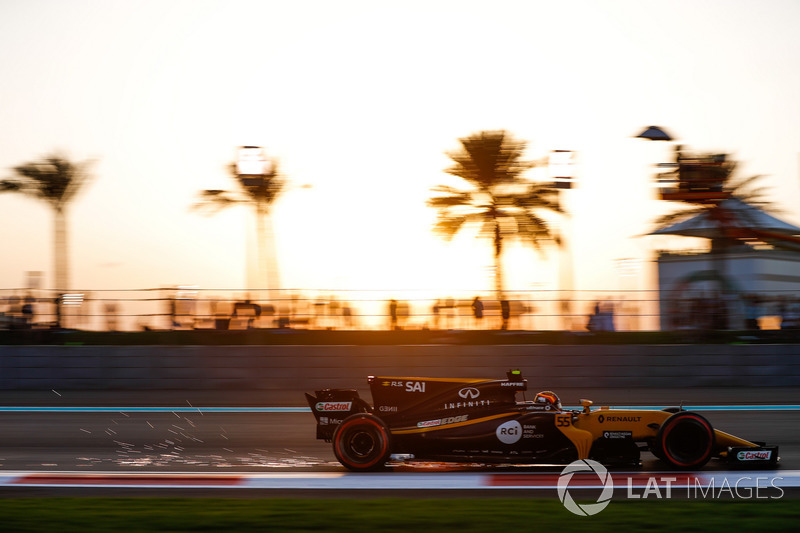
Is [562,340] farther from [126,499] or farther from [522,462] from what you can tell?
[126,499]

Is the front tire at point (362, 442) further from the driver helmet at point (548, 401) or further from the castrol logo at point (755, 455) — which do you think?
the castrol logo at point (755, 455)

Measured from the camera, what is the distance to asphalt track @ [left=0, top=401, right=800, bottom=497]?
7.44 m

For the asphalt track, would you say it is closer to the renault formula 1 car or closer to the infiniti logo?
the renault formula 1 car

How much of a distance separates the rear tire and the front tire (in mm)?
2546

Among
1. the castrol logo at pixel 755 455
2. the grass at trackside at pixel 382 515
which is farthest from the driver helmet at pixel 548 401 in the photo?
the castrol logo at pixel 755 455

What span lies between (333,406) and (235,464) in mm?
1398

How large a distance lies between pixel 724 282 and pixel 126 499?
19311mm

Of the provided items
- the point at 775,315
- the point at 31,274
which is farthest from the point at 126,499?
the point at 775,315

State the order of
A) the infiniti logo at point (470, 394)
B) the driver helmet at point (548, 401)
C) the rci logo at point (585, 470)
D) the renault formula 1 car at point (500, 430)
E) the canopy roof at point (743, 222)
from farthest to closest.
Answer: the canopy roof at point (743, 222) → the infiniti logo at point (470, 394) → the driver helmet at point (548, 401) → the renault formula 1 car at point (500, 430) → the rci logo at point (585, 470)

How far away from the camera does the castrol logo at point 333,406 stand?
8.28 meters

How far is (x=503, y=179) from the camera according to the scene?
25.1m

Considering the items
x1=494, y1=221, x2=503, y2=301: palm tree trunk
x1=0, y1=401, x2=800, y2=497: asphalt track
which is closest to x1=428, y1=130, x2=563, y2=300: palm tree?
x1=494, y1=221, x2=503, y2=301: palm tree trunk

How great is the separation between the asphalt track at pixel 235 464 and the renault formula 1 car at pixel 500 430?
0.20m

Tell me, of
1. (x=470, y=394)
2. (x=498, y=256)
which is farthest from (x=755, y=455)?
(x=498, y=256)
